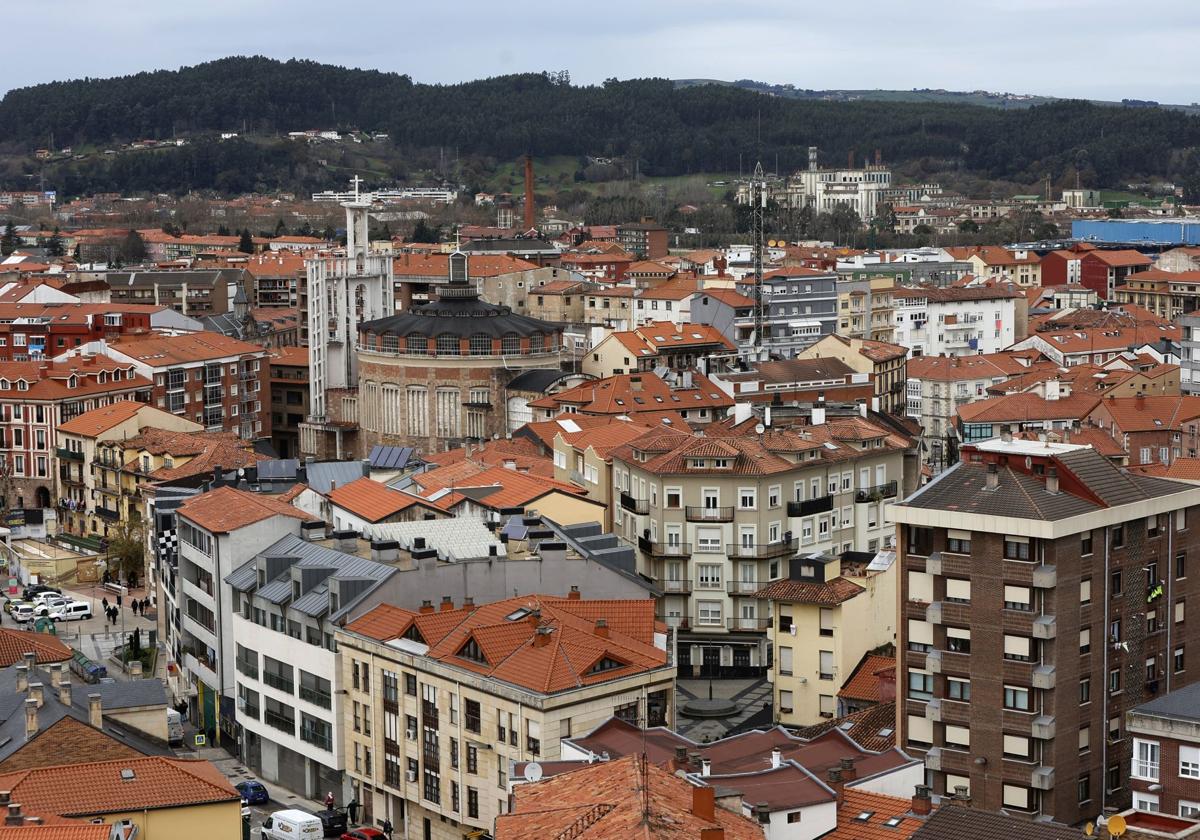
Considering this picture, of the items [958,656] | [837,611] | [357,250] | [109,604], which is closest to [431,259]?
[357,250]

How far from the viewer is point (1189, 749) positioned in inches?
1184

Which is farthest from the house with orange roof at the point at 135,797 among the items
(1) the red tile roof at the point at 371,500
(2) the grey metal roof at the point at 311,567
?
(1) the red tile roof at the point at 371,500

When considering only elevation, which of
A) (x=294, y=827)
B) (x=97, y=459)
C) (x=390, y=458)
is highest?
(x=390, y=458)

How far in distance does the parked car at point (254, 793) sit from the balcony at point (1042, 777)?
1458 cm

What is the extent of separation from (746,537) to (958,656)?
47.6 feet

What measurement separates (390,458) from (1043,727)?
1051 inches

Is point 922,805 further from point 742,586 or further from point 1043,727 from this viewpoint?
point 742,586

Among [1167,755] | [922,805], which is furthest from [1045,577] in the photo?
[922,805]

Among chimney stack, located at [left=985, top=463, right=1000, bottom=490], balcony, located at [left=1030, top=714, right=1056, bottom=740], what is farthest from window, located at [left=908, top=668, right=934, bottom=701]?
chimney stack, located at [left=985, top=463, right=1000, bottom=490]

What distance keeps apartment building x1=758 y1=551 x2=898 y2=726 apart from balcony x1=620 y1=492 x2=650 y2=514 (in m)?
7.47

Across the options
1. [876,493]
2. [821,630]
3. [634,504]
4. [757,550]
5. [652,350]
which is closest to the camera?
[821,630]

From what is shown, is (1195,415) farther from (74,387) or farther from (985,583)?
(74,387)

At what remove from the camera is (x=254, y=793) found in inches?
1553

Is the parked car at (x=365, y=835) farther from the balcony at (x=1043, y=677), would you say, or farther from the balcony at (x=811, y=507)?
the balcony at (x=811, y=507)
